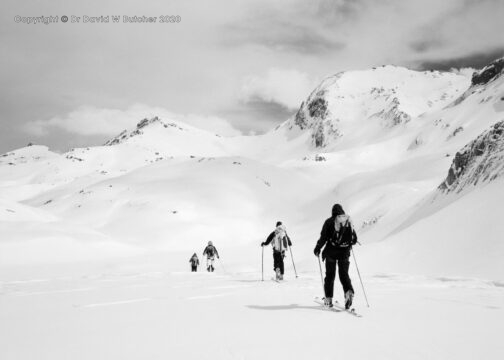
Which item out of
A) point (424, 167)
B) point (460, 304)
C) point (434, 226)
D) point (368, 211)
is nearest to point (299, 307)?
point (460, 304)

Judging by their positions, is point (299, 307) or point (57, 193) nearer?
point (299, 307)

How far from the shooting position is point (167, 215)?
71125mm

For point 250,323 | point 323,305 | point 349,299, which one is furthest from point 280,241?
point 250,323

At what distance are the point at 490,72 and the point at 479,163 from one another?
16242 centimetres

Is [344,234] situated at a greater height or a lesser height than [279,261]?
greater

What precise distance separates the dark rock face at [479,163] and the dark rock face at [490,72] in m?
150

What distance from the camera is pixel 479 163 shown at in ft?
92.7

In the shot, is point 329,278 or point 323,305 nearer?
point 329,278

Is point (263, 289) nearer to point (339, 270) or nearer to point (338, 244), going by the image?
point (339, 270)

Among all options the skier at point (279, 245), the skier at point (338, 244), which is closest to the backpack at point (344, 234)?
the skier at point (338, 244)

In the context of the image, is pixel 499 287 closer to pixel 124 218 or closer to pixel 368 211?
pixel 368 211

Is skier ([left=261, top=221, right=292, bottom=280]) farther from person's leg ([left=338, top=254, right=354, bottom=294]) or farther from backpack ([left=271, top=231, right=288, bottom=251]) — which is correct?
person's leg ([left=338, top=254, right=354, bottom=294])

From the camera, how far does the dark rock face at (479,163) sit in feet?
83.2

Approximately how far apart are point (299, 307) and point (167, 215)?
64.7 meters
